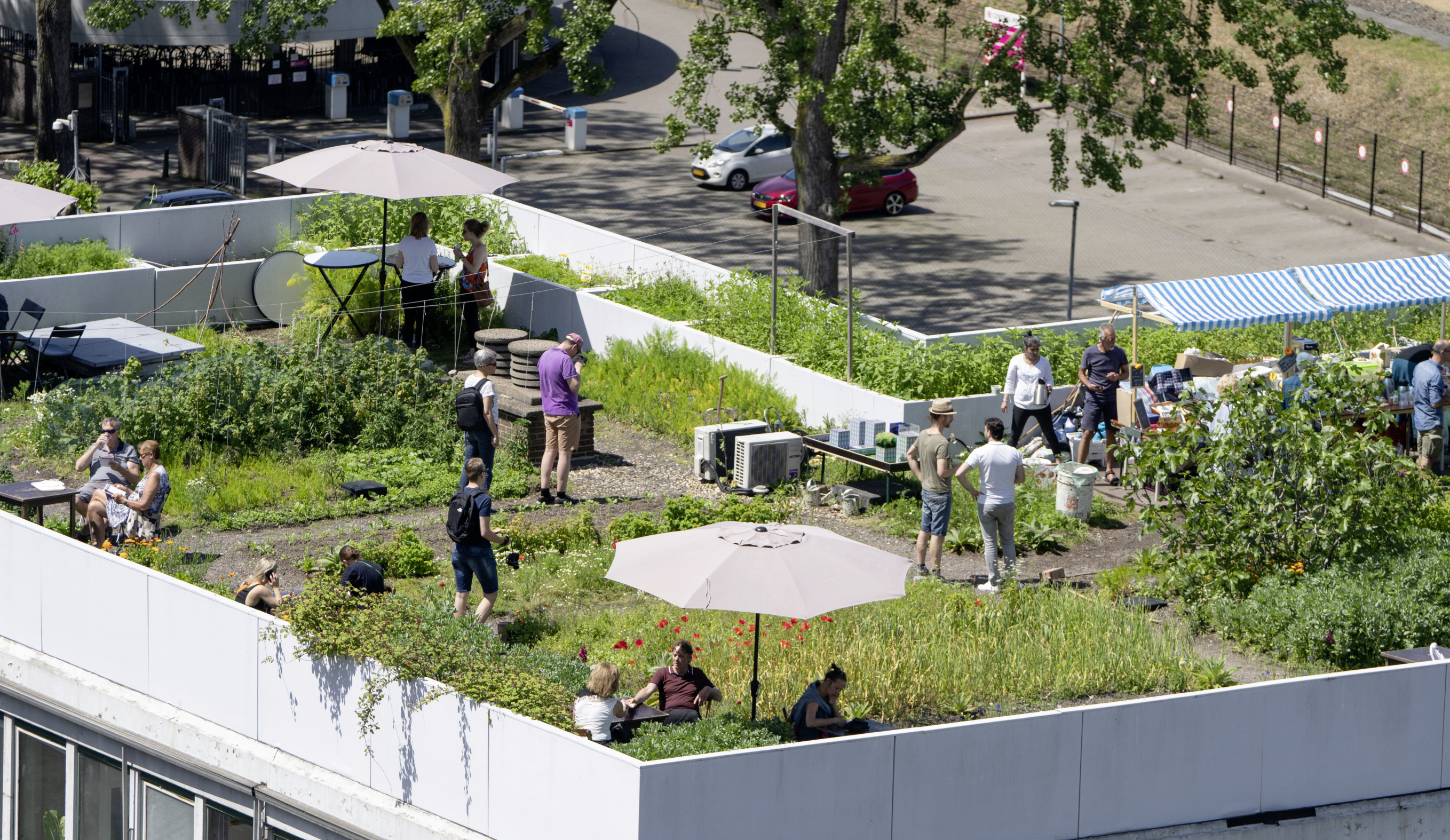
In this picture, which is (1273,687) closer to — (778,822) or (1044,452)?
(778,822)

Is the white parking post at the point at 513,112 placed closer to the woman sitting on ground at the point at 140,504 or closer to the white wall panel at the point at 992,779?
the woman sitting on ground at the point at 140,504

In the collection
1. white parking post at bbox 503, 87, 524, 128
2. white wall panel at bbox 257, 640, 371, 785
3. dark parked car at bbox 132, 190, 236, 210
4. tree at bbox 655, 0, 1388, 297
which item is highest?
tree at bbox 655, 0, 1388, 297

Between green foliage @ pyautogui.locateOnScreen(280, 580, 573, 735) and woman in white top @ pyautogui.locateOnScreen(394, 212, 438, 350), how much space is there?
932cm

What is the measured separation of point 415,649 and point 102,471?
5254 millimetres

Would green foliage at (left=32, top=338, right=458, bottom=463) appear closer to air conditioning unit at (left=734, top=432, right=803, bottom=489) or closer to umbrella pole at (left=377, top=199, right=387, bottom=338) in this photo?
umbrella pole at (left=377, top=199, right=387, bottom=338)

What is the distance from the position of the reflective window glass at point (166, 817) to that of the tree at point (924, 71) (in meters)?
12.4

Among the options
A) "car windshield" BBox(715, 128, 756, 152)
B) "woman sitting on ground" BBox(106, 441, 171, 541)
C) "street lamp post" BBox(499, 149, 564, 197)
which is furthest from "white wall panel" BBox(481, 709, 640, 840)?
"street lamp post" BBox(499, 149, 564, 197)

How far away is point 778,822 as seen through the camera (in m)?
11.7

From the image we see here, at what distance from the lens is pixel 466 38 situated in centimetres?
2862

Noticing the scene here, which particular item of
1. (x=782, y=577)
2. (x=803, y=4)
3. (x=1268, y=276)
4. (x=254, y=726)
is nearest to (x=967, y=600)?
(x=782, y=577)

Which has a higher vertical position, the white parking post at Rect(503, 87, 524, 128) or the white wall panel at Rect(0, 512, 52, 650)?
the white parking post at Rect(503, 87, 524, 128)

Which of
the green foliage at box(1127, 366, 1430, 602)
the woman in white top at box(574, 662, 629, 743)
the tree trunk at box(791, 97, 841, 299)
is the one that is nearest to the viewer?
the woman in white top at box(574, 662, 629, 743)

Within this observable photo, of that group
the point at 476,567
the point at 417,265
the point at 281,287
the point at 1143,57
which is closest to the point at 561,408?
the point at 476,567

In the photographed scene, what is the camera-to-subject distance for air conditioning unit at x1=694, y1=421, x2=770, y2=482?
1944 centimetres
